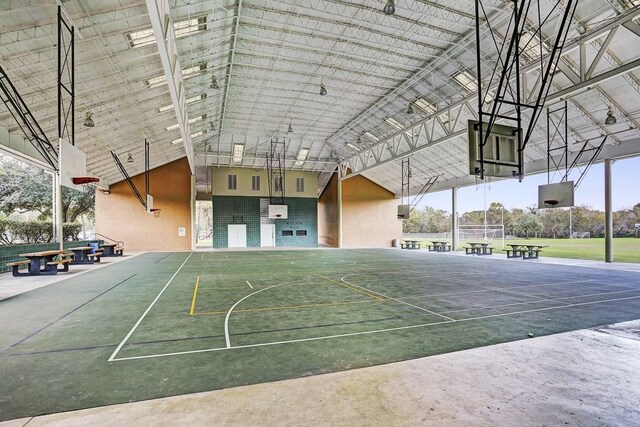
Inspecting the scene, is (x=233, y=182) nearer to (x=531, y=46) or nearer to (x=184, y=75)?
(x=184, y=75)

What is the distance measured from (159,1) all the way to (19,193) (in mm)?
24836

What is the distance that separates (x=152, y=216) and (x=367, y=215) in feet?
60.0

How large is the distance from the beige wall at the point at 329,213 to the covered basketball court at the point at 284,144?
7.03 m

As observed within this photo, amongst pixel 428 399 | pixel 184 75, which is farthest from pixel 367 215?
pixel 428 399

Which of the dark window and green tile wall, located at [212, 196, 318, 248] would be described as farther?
the dark window

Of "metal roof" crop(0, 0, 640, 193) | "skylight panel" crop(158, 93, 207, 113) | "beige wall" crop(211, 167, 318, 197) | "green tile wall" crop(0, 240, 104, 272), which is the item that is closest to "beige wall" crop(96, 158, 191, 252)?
"metal roof" crop(0, 0, 640, 193)

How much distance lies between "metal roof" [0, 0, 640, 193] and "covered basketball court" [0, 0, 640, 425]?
87 millimetres

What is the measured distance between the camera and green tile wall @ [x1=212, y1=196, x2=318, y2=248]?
28.7 m

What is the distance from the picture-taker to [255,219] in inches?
1166

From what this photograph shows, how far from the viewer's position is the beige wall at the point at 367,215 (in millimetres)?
30250

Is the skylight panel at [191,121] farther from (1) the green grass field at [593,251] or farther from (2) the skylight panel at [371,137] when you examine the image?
(1) the green grass field at [593,251]

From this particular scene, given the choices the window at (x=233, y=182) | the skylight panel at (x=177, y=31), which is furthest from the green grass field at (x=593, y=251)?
the skylight panel at (x=177, y=31)

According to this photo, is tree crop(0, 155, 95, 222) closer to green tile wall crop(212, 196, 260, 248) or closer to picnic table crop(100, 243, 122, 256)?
picnic table crop(100, 243, 122, 256)

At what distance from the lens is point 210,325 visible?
579 centimetres
